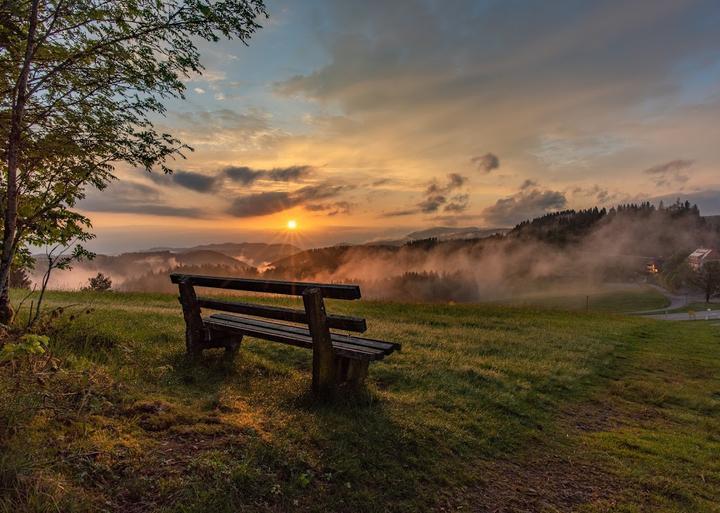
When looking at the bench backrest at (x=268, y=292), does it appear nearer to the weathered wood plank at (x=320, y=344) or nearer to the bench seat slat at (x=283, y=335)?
the weathered wood plank at (x=320, y=344)

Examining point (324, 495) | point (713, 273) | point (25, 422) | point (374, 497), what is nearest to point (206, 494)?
point (324, 495)

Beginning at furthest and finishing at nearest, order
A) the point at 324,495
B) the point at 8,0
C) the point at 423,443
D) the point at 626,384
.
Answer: the point at 626,384 → the point at 423,443 → the point at 8,0 → the point at 324,495

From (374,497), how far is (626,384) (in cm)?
875

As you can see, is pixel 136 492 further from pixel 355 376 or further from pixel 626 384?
pixel 626 384

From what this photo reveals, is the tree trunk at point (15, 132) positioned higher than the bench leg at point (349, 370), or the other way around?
the tree trunk at point (15, 132)

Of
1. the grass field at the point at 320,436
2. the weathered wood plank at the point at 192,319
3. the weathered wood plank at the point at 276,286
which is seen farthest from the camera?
the weathered wood plank at the point at 192,319

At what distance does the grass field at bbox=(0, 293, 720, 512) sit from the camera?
11.6 ft

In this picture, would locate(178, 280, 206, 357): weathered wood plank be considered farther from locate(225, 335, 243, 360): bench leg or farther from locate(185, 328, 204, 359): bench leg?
locate(225, 335, 243, 360): bench leg

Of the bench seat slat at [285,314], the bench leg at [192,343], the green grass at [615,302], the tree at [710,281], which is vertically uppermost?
the bench seat slat at [285,314]

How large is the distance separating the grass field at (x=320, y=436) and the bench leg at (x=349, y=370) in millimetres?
256

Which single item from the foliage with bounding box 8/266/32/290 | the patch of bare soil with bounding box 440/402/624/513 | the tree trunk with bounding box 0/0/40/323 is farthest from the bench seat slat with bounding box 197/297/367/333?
the foliage with bounding box 8/266/32/290

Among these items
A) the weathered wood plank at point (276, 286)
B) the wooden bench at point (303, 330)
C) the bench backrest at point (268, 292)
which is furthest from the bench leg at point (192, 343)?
the weathered wood plank at point (276, 286)

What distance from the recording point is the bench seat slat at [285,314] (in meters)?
5.45

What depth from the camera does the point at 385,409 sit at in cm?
585
